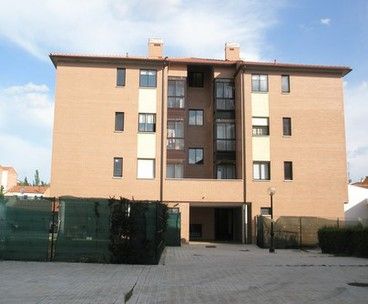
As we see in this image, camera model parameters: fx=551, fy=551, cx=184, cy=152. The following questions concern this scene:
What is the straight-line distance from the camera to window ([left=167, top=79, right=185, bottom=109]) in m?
41.5

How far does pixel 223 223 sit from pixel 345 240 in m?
19.4

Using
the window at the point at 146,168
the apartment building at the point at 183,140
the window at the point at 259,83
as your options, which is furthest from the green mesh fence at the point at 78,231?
the window at the point at 259,83

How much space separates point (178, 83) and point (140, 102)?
13.2 ft

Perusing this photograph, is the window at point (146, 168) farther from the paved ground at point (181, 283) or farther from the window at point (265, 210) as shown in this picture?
the paved ground at point (181, 283)

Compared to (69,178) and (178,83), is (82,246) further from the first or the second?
(178,83)

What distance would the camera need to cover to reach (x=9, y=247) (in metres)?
18.5

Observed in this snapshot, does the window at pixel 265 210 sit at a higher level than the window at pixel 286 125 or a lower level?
lower

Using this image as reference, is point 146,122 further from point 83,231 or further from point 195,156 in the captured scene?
point 83,231

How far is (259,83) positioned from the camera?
132ft

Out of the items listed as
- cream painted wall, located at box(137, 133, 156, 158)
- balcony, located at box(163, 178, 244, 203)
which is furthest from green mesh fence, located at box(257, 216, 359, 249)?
cream painted wall, located at box(137, 133, 156, 158)

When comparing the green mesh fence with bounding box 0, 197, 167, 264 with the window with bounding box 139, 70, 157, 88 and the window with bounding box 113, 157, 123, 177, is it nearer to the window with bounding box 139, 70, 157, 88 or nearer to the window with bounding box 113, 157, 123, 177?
the window with bounding box 113, 157, 123, 177

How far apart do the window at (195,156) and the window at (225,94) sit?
3754mm

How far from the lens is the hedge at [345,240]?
76.8 ft

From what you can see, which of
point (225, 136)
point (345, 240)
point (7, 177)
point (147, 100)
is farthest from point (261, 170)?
point (7, 177)
